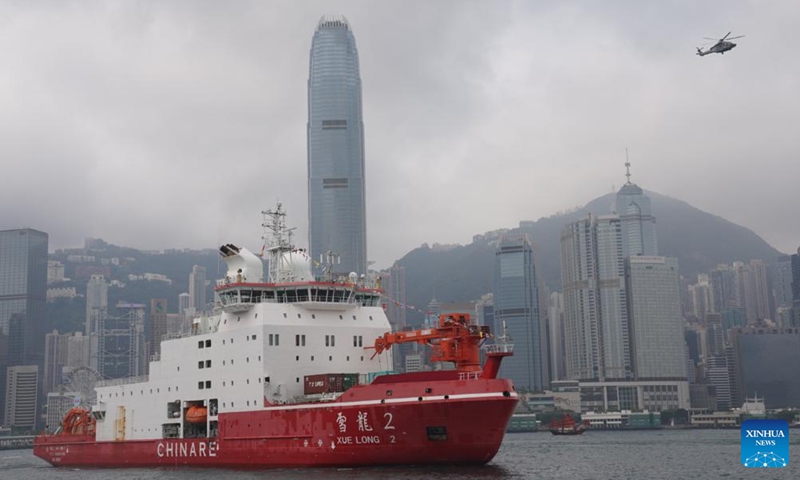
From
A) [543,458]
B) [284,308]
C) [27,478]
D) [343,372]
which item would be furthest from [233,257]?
[543,458]

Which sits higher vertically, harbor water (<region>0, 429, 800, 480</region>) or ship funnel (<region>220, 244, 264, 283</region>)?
ship funnel (<region>220, 244, 264, 283</region>)

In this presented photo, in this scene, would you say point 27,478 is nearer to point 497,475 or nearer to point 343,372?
point 343,372

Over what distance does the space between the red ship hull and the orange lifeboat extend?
115 inches

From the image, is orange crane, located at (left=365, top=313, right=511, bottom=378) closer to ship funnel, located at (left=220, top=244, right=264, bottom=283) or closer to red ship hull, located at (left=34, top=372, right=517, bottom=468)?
red ship hull, located at (left=34, top=372, right=517, bottom=468)

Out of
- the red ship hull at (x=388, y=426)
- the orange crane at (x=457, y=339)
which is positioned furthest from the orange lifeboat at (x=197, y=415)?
the orange crane at (x=457, y=339)

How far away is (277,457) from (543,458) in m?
21.4

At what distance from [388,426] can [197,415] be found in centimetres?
1202

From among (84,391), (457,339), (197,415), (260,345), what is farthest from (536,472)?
(84,391)

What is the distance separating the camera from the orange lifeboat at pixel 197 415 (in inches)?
1672

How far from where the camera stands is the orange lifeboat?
4247 cm

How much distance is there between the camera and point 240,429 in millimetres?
40031

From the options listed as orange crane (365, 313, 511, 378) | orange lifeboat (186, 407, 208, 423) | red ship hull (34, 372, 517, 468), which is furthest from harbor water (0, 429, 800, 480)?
orange crane (365, 313, 511, 378)

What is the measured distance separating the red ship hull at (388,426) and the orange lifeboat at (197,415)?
2927 mm

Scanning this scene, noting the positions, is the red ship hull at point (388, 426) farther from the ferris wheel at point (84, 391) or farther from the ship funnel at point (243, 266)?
the ferris wheel at point (84, 391)
